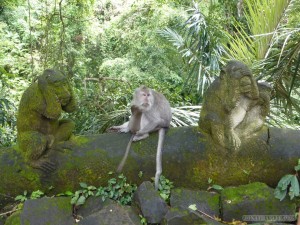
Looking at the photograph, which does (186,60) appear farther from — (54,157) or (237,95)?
(54,157)

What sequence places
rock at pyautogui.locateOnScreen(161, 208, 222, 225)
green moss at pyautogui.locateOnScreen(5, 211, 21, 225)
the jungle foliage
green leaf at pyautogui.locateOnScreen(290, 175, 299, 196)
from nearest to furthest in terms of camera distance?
rock at pyautogui.locateOnScreen(161, 208, 222, 225) < green moss at pyautogui.locateOnScreen(5, 211, 21, 225) < green leaf at pyautogui.locateOnScreen(290, 175, 299, 196) < the jungle foliage

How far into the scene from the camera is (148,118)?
4.52m

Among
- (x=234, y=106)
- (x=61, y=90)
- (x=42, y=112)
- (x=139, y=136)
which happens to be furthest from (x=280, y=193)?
(x=42, y=112)

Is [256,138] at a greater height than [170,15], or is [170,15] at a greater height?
[170,15]

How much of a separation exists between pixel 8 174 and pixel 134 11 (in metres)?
9.64

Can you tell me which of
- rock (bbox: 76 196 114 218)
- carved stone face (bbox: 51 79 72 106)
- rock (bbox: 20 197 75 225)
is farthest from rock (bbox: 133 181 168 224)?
carved stone face (bbox: 51 79 72 106)

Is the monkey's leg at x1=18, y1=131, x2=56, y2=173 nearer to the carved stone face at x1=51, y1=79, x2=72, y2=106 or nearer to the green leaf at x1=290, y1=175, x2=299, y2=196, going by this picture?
the carved stone face at x1=51, y1=79, x2=72, y2=106

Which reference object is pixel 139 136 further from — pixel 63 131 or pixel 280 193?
pixel 280 193

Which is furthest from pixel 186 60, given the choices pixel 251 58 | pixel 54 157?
pixel 54 157

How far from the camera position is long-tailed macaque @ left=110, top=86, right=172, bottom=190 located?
163 inches

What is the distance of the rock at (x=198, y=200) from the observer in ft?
12.4

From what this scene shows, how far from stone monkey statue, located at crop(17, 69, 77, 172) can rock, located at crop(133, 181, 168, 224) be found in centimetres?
108

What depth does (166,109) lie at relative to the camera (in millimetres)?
4672

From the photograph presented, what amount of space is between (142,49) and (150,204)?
27.9 feet
